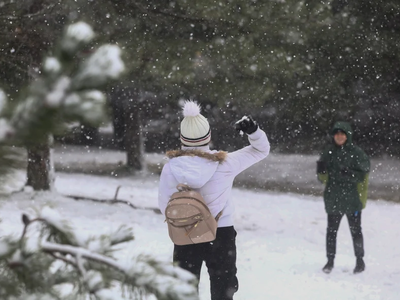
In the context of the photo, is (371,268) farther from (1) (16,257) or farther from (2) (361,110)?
(2) (361,110)

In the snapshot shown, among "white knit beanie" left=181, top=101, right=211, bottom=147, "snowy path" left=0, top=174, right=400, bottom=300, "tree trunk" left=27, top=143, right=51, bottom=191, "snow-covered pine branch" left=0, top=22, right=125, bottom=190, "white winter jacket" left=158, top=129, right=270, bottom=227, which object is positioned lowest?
"snowy path" left=0, top=174, right=400, bottom=300

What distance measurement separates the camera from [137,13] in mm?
10445

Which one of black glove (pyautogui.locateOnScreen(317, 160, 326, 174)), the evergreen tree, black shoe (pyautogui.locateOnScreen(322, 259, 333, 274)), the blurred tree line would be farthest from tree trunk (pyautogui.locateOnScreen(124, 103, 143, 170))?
the evergreen tree

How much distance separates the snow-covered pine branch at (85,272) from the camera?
61.5 inches

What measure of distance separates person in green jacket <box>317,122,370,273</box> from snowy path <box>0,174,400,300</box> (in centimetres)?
70

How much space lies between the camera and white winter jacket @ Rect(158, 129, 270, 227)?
3.95 metres

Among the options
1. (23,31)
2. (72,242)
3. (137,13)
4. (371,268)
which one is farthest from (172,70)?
(72,242)

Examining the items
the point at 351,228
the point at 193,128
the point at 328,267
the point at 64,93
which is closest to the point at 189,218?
the point at 193,128

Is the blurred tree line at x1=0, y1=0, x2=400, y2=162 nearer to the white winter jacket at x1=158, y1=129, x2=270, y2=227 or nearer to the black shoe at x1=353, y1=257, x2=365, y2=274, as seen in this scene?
the black shoe at x1=353, y1=257, x2=365, y2=274

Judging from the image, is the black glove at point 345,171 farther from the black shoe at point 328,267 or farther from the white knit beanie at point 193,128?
the white knit beanie at point 193,128

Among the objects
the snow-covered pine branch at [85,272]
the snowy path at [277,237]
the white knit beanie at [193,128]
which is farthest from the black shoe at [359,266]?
the snow-covered pine branch at [85,272]

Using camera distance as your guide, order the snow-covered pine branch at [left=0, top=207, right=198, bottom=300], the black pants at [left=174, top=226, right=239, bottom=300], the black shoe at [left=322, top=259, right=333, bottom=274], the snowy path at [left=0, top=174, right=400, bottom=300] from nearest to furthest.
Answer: the snow-covered pine branch at [left=0, top=207, right=198, bottom=300] < the black pants at [left=174, top=226, right=239, bottom=300] < the snowy path at [left=0, top=174, right=400, bottom=300] < the black shoe at [left=322, top=259, right=333, bottom=274]

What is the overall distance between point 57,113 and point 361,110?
1982 centimetres

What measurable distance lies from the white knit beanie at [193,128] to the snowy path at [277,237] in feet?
2.74
